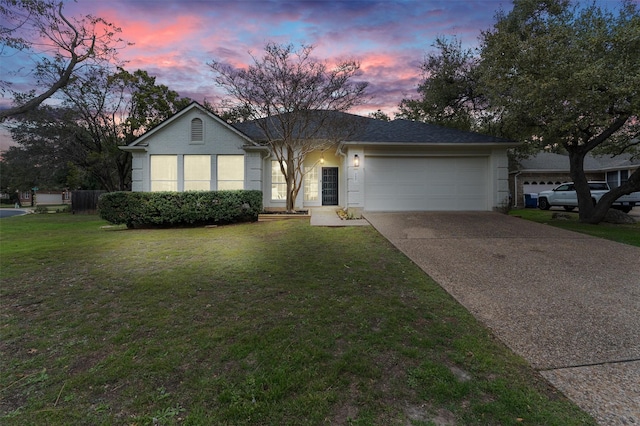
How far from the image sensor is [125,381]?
2.29 metres

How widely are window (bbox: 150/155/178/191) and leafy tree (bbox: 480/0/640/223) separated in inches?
501

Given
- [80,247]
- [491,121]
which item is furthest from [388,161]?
[80,247]

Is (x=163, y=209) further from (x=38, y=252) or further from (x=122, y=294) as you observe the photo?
(x=122, y=294)

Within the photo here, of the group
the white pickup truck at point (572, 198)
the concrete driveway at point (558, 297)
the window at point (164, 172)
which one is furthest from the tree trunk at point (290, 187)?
the white pickup truck at point (572, 198)

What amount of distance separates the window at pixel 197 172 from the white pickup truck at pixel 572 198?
56.1 ft

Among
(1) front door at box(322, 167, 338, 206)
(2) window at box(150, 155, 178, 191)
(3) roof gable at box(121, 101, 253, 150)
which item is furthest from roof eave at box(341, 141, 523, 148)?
(2) window at box(150, 155, 178, 191)

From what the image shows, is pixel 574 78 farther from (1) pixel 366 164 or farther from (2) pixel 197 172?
(2) pixel 197 172

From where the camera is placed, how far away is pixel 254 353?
2.65 metres

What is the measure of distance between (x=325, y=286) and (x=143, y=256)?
4.13 m

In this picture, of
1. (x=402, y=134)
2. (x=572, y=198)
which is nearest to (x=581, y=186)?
(x=572, y=198)

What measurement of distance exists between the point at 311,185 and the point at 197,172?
200 inches

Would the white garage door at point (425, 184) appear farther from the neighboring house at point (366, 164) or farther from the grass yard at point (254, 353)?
the grass yard at point (254, 353)

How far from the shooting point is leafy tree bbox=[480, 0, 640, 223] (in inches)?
330

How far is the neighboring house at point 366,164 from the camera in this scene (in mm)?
12664
